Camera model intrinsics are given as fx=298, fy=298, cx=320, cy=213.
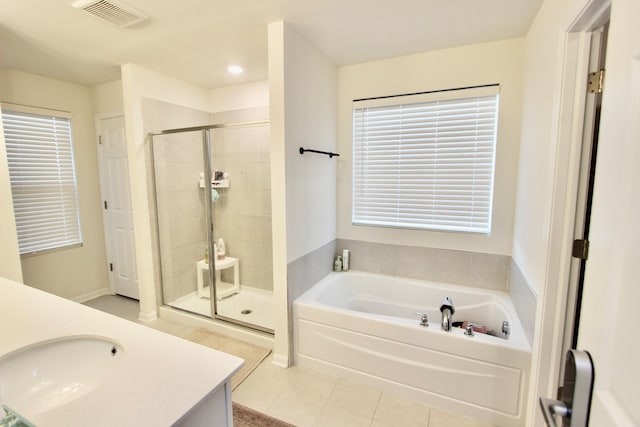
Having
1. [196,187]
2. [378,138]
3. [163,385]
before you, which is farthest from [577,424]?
[196,187]

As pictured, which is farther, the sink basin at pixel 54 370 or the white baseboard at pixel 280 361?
the white baseboard at pixel 280 361

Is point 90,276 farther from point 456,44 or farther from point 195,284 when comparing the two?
point 456,44

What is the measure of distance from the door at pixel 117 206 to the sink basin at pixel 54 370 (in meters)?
2.54

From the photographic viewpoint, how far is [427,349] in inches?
74.1

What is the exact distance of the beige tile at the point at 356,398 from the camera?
6.15 ft

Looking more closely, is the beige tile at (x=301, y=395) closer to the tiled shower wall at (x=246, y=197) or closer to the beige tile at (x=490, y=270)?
the tiled shower wall at (x=246, y=197)

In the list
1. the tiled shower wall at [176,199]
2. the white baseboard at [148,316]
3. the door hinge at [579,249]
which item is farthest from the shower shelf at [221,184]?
the door hinge at [579,249]

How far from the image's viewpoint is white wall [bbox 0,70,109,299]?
9.62ft

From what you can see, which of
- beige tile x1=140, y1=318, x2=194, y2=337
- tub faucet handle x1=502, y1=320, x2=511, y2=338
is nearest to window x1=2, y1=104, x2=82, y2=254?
beige tile x1=140, y1=318, x2=194, y2=337

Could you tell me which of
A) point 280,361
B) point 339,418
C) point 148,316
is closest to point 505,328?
point 339,418

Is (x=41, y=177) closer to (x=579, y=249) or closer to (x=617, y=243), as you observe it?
(x=617, y=243)

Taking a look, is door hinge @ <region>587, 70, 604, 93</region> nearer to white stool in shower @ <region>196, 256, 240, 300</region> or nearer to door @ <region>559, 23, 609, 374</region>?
door @ <region>559, 23, 609, 374</region>

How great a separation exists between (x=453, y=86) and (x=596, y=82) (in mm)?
1211

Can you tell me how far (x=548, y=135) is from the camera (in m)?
1.56
